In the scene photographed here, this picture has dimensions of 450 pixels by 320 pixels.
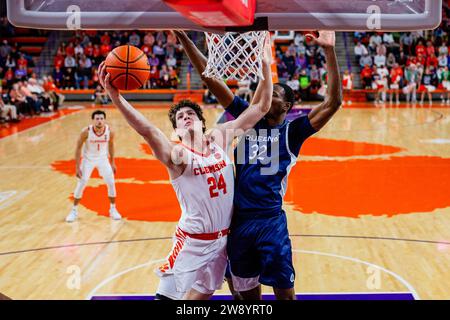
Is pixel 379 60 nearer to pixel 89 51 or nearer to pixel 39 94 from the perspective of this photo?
pixel 89 51

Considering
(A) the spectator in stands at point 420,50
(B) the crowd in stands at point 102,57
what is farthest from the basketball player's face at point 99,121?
(A) the spectator in stands at point 420,50

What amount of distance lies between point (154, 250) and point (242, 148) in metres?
2.84

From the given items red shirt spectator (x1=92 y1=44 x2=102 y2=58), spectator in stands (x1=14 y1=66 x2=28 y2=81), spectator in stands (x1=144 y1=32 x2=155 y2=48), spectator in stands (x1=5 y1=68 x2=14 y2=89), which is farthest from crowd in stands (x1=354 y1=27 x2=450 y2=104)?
spectator in stands (x1=5 y1=68 x2=14 y2=89)

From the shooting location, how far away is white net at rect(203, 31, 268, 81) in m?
3.81

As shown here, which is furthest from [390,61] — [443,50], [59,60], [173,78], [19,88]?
[19,88]

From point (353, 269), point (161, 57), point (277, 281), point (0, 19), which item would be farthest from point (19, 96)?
point (277, 281)

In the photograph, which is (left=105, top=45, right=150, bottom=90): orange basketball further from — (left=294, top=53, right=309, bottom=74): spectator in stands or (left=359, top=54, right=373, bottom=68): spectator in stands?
(left=359, top=54, right=373, bottom=68): spectator in stands

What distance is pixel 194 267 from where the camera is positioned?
399 cm

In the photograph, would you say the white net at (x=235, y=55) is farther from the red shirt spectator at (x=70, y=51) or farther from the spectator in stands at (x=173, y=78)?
the red shirt spectator at (x=70, y=51)

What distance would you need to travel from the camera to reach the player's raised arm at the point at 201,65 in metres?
4.29

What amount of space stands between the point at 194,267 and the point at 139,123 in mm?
1035

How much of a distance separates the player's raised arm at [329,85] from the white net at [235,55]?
1.18 ft

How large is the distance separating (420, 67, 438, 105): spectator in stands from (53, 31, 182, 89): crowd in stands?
9.81 meters
